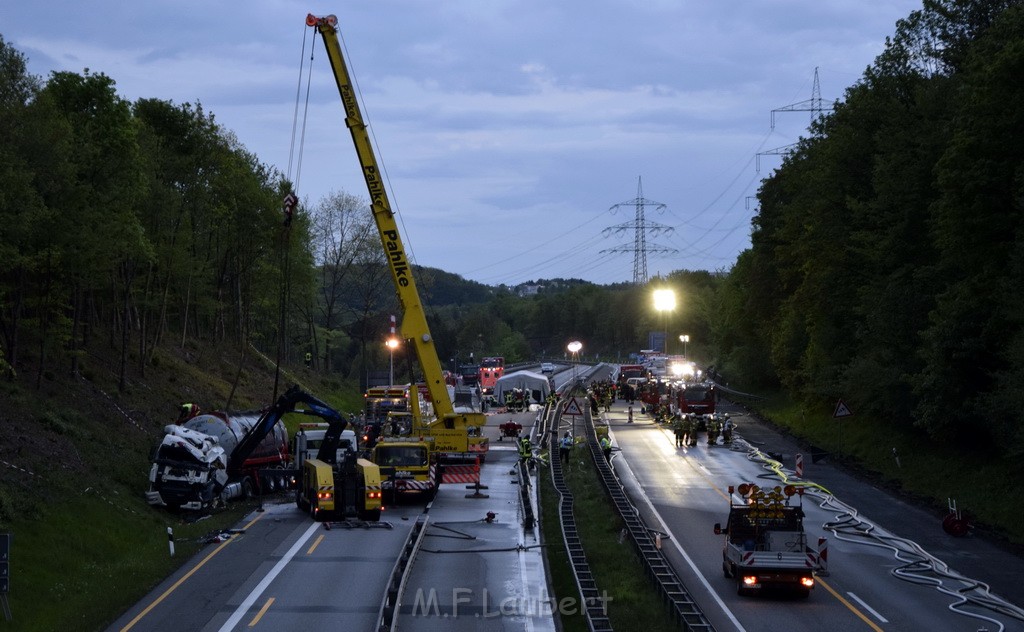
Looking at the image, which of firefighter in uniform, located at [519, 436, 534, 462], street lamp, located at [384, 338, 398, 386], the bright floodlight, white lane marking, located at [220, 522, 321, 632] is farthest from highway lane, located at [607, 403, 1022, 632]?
the bright floodlight

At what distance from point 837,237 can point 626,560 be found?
121 ft

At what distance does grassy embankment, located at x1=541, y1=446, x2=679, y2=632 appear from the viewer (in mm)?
23781

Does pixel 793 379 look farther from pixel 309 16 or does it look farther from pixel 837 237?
pixel 309 16

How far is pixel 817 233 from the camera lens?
64438 mm

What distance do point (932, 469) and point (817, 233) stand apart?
2294cm

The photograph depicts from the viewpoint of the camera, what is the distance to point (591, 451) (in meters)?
53.6

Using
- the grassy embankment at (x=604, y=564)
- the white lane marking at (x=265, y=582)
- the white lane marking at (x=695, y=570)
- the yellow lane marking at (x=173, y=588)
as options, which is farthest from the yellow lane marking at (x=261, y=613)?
the white lane marking at (x=695, y=570)

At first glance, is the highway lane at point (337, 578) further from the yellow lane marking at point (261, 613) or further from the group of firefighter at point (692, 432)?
the group of firefighter at point (692, 432)

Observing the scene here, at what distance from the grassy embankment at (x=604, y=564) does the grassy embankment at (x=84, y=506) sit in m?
9.43

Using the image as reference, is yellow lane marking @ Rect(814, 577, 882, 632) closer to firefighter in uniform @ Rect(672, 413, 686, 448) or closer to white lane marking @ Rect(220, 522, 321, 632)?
white lane marking @ Rect(220, 522, 321, 632)

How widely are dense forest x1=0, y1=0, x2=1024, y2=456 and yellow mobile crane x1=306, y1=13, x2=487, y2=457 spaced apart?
5696 mm

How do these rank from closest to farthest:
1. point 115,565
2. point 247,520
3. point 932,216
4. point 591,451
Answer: point 115,565 → point 247,520 → point 932,216 → point 591,451

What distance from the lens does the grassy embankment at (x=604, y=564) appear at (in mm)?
23781

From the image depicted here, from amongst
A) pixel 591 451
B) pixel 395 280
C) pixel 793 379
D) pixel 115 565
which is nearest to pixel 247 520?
pixel 115 565
